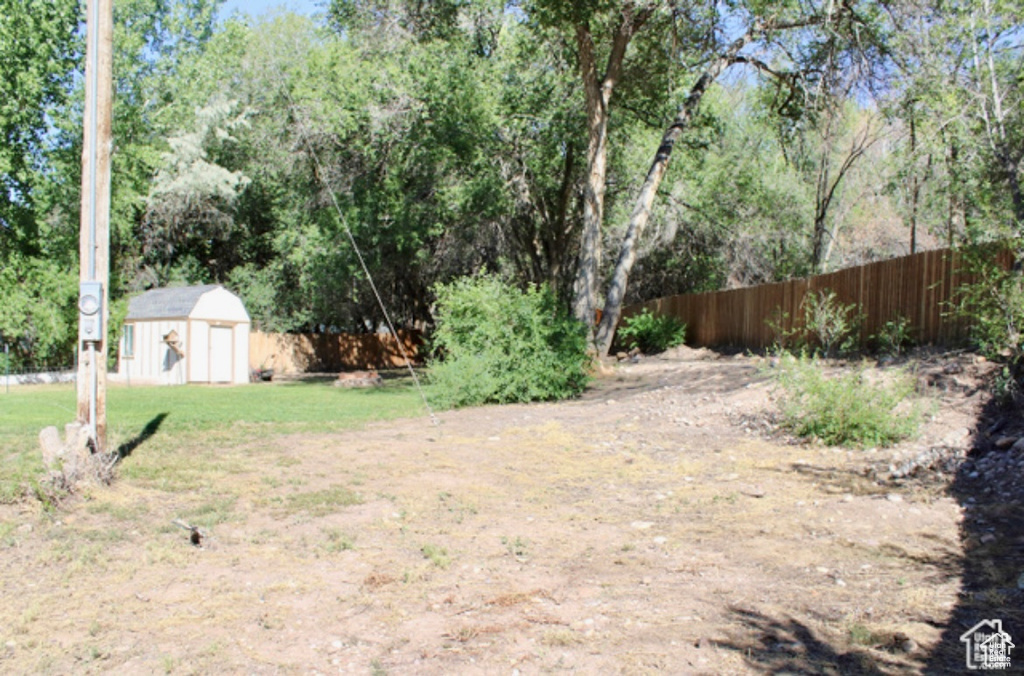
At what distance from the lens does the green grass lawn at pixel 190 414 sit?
914cm

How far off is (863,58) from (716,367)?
696cm

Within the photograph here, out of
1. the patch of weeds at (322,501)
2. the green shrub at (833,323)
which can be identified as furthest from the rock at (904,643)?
the green shrub at (833,323)

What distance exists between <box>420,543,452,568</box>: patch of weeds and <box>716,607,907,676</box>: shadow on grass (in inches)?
71.8

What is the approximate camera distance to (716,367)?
1483cm

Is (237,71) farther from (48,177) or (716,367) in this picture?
(716,367)

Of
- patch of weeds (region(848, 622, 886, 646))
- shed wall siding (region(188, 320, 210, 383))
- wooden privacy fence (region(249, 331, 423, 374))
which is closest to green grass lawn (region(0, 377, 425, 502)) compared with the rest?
shed wall siding (region(188, 320, 210, 383))

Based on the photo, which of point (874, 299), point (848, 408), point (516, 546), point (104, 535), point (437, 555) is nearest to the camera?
point (437, 555)

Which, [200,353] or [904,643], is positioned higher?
[200,353]

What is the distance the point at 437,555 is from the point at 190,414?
937 cm

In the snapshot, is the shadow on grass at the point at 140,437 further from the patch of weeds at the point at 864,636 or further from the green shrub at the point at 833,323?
the green shrub at the point at 833,323

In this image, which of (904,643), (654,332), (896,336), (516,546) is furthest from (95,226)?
(654,332)

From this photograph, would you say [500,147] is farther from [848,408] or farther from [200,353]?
[848,408]

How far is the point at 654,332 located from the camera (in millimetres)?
21688

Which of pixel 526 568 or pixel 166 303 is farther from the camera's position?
pixel 166 303
